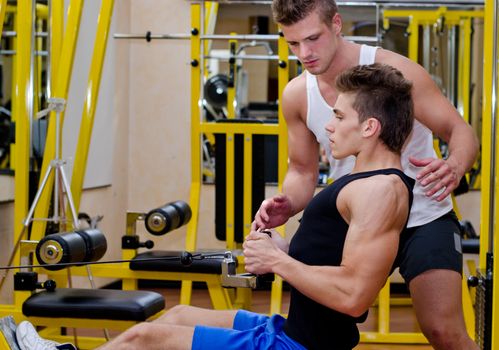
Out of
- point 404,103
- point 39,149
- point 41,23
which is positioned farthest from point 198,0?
point 404,103

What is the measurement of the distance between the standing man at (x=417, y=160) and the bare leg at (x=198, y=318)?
23 cm

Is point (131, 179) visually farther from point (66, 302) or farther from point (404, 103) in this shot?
point (404, 103)

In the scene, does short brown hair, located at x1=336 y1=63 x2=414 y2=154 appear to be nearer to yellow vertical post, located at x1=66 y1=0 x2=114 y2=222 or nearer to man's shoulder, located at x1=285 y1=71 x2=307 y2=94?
man's shoulder, located at x1=285 y1=71 x2=307 y2=94

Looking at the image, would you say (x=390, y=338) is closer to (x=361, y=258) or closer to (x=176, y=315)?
(x=176, y=315)

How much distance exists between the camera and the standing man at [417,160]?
215 cm

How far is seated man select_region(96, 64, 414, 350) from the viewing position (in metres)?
1.83

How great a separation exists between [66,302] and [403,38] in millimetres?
3355

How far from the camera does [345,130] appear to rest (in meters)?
1.97

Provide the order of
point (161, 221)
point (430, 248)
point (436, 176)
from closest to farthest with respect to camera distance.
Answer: point (436, 176), point (430, 248), point (161, 221)

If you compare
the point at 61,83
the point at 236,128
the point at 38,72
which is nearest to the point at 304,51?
the point at 61,83

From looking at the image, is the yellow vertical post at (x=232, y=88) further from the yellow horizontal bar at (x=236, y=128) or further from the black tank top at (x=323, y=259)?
the black tank top at (x=323, y=259)

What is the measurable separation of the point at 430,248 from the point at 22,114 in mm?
2126

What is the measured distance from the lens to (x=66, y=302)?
3092 mm

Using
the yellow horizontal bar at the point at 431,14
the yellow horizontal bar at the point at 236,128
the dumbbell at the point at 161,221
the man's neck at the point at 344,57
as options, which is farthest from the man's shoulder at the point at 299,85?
the yellow horizontal bar at the point at 431,14
